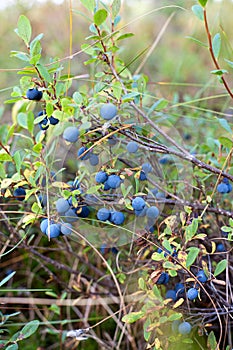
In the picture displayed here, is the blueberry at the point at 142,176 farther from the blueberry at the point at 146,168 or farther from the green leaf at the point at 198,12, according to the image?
the green leaf at the point at 198,12

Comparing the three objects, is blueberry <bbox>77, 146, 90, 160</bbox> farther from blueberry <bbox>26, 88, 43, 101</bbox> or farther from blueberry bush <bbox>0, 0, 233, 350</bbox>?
blueberry <bbox>26, 88, 43, 101</bbox>

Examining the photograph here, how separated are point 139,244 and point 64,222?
0.17m

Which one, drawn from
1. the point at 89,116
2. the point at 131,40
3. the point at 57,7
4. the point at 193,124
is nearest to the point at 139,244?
the point at 89,116

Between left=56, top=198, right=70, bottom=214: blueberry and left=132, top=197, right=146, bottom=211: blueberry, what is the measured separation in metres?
0.13

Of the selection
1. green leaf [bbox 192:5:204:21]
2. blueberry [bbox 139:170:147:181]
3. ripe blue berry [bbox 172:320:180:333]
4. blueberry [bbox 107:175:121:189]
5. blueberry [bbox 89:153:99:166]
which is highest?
green leaf [bbox 192:5:204:21]

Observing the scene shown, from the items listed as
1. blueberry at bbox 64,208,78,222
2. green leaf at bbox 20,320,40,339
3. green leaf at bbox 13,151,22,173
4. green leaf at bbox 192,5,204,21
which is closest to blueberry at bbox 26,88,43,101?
green leaf at bbox 13,151,22,173

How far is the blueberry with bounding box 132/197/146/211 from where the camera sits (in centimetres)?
89

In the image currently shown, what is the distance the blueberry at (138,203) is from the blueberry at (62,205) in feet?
0.42

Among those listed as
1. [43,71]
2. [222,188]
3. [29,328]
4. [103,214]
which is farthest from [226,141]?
[29,328]

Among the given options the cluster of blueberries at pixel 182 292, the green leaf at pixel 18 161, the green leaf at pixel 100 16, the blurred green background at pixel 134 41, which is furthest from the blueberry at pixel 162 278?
the blurred green background at pixel 134 41

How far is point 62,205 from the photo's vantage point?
2.95 feet

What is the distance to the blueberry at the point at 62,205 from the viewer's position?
90 centimetres

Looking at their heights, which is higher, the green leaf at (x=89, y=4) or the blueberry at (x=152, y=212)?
the green leaf at (x=89, y=4)

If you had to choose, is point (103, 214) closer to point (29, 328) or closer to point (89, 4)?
point (29, 328)
